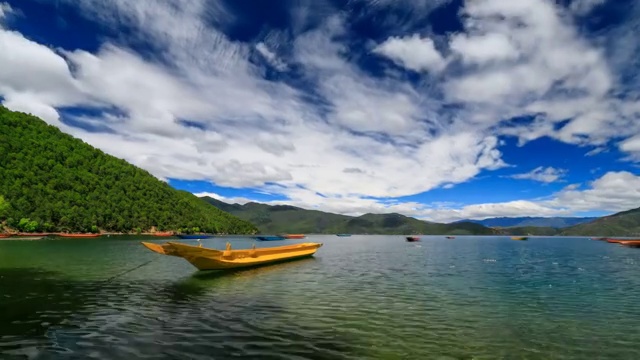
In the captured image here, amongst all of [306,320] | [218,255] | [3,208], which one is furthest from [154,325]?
[3,208]

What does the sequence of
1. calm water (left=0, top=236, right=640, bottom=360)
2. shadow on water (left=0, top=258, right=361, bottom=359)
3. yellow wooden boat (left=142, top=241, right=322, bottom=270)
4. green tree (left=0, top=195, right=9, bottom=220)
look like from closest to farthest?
1. shadow on water (left=0, top=258, right=361, bottom=359)
2. calm water (left=0, top=236, right=640, bottom=360)
3. yellow wooden boat (left=142, top=241, right=322, bottom=270)
4. green tree (left=0, top=195, right=9, bottom=220)

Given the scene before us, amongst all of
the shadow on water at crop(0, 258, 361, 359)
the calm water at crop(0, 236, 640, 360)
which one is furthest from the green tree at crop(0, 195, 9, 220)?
the shadow on water at crop(0, 258, 361, 359)

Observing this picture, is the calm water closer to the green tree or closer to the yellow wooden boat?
the yellow wooden boat

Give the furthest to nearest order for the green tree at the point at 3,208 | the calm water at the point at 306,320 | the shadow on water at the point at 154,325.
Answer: the green tree at the point at 3,208 → the calm water at the point at 306,320 → the shadow on water at the point at 154,325

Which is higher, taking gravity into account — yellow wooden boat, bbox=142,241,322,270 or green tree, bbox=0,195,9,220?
green tree, bbox=0,195,9,220

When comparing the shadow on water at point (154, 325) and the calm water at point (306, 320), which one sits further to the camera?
the calm water at point (306, 320)

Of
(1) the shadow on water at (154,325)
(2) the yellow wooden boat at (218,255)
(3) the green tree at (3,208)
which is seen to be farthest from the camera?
(3) the green tree at (3,208)

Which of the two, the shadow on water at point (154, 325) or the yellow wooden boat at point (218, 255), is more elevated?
the yellow wooden boat at point (218, 255)

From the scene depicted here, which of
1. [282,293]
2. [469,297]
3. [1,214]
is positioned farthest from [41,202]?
[469,297]

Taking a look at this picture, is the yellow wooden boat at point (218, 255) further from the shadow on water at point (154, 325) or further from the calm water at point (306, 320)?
the shadow on water at point (154, 325)

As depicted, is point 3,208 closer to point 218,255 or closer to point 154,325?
point 218,255

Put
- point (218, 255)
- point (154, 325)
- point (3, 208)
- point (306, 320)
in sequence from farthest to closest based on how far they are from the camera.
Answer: point (3, 208)
point (218, 255)
point (306, 320)
point (154, 325)

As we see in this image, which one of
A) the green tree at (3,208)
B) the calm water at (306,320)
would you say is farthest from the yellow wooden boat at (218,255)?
the green tree at (3,208)

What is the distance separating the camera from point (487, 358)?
1502 centimetres
